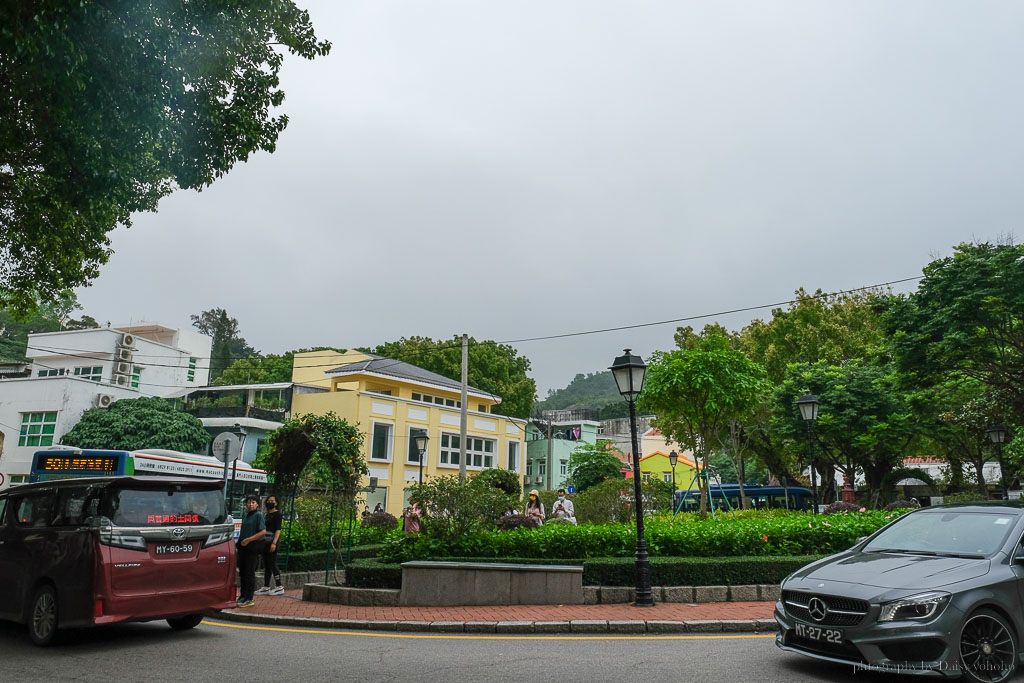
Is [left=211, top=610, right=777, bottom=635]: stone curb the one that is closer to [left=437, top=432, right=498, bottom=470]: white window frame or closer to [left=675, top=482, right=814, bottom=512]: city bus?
[left=437, top=432, right=498, bottom=470]: white window frame

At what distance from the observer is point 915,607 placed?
5801mm

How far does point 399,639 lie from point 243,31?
8.38 metres

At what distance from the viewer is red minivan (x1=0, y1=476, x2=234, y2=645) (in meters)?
7.83

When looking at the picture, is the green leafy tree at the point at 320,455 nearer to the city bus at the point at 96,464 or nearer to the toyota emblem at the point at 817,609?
the city bus at the point at 96,464

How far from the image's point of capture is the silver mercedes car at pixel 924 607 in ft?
18.7

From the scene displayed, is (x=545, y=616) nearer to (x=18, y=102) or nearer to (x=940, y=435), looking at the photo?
(x=18, y=102)

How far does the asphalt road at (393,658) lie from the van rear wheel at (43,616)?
13cm

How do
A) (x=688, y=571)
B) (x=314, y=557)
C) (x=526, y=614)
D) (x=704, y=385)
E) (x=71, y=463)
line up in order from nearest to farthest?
(x=526, y=614) → (x=688, y=571) → (x=314, y=557) → (x=71, y=463) → (x=704, y=385)

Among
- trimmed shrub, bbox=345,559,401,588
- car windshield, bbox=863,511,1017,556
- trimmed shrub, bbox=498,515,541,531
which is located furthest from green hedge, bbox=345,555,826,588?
car windshield, bbox=863,511,1017,556

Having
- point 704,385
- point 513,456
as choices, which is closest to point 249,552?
point 704,385

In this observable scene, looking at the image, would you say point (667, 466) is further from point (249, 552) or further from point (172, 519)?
point (172, 519)

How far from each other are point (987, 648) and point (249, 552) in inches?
393

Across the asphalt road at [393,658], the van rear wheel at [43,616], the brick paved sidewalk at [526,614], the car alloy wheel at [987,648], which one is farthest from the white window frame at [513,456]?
the car alloy wheel at [987,648]

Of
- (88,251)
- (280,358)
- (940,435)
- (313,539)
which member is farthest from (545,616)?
(280,358)
